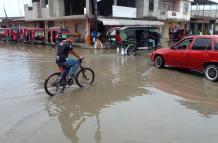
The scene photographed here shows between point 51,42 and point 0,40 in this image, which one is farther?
point 0,40

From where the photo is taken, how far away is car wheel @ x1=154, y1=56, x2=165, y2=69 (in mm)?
12775

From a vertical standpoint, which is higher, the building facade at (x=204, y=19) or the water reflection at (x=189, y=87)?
the building facade at (x=204, y=19)

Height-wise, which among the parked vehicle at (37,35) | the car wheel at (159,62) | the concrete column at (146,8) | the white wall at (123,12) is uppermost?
A: the concrete column at (146,8)

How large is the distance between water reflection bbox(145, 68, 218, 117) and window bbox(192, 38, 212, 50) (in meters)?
1.13

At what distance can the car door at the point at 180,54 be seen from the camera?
11.2 metres

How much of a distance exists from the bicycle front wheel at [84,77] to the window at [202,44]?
4293mm

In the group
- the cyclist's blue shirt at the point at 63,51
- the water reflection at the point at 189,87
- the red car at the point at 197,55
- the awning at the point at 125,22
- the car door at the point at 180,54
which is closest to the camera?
the water reflection at the point at 189,87

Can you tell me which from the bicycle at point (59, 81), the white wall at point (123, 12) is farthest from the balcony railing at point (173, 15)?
the bicycle at point (59, 81)

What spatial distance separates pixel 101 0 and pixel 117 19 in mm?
7126

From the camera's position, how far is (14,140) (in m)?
5.06

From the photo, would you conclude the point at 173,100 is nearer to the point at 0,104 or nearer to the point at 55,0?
the point at 0,104

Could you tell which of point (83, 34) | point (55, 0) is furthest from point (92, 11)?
point (55, 0)

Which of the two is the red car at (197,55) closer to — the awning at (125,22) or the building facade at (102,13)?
the awning at (125,22)

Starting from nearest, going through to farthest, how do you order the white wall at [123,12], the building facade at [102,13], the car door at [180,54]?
1. the car door at [180,54]
2. the white wall at [123,12]
3. the building facade at [102,13]
